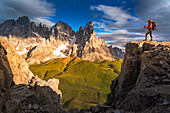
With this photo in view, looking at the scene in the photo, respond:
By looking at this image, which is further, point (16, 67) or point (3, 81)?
point (16, 67)

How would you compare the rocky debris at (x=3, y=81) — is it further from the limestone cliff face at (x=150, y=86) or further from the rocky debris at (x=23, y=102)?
the limestone cliff face at (x=150, y=86)

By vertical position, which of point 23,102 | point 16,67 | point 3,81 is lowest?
point 23,102

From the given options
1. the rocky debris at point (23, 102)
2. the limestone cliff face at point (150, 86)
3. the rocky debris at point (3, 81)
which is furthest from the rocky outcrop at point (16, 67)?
the limestone cliff face at point (150, 86)

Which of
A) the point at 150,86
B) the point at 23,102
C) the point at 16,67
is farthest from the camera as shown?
the point at 16,67

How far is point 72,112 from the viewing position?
90.4 ft

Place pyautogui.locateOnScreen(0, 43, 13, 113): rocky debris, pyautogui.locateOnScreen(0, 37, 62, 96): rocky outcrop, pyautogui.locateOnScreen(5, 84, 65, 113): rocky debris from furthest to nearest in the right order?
1. pyautogui.locateOnScreen(0, 37, 62, 96): rocky outcrop
2. pyautogui.locateOnScreen(5, 84, 65, 113): rocky debris
3. pyautogui.locateOnScreen(0, 43, 13, 113): rocky debris

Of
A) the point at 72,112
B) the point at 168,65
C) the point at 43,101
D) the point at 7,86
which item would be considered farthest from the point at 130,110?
the point at 7,86

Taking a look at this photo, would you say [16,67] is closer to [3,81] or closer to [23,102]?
[3,81]

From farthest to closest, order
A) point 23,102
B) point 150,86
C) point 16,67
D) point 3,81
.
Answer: point 16,67
point 23,102
point 3,81
point 150,86

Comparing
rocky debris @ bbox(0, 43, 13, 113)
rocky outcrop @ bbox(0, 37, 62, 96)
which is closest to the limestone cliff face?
rocky debris @ bbox(0, 43, 13, 113)

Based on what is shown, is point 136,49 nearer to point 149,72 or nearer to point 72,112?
point 149,72

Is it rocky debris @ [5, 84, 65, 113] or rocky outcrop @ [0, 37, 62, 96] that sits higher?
rocky outcrop @ [0, 37, 62, 96]

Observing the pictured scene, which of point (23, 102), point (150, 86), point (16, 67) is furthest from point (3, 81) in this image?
point (150, 86)

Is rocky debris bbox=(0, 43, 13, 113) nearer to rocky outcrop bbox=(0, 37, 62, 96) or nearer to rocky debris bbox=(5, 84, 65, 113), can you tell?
rocky debris bbox=(5, 84, 65, 113)
